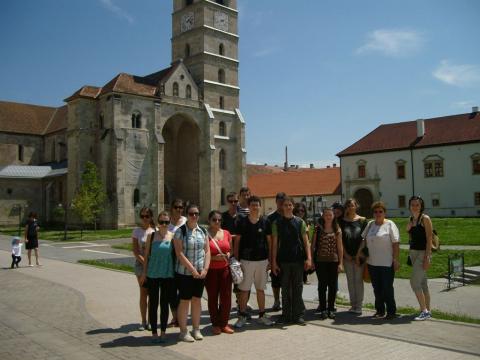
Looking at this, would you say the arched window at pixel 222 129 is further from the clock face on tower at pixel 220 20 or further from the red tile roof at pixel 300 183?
the red tile roof at pixel 300 183

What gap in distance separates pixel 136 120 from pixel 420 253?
134ft

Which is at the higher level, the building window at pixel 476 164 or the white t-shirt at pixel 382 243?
the building window at pixel 476 164

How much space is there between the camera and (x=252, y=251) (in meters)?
8.09

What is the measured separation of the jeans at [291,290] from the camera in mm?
8039

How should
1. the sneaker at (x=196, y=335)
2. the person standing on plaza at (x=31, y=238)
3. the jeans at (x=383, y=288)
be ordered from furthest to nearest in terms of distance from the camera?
1. the person standing on plaza at (x=31, y=238)
2. the jeans at (x=383, y=288)
3. the sneaker at (x=196, y=335)

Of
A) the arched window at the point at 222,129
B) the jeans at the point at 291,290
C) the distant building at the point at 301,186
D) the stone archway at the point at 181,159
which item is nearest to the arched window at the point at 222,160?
Result: the arched window at the point at 222,129

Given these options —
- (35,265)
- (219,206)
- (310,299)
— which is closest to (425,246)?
(310,299)

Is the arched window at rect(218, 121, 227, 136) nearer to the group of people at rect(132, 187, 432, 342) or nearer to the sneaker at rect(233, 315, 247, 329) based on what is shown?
the group of people at rect(132, 187, 432, 342)

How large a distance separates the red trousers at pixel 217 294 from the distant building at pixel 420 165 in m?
46.0

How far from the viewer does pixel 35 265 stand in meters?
17.8

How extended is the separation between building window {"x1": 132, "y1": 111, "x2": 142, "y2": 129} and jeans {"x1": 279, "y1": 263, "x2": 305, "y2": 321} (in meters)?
40.1

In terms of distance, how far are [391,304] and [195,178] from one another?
45280 millimetres

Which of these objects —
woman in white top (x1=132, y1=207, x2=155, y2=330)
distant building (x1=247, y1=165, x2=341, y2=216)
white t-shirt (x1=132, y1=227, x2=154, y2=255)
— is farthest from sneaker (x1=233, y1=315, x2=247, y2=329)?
distant building (x1=247, y1=165, x2=341, y2=216)

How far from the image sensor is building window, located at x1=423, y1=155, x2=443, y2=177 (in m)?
49.6
